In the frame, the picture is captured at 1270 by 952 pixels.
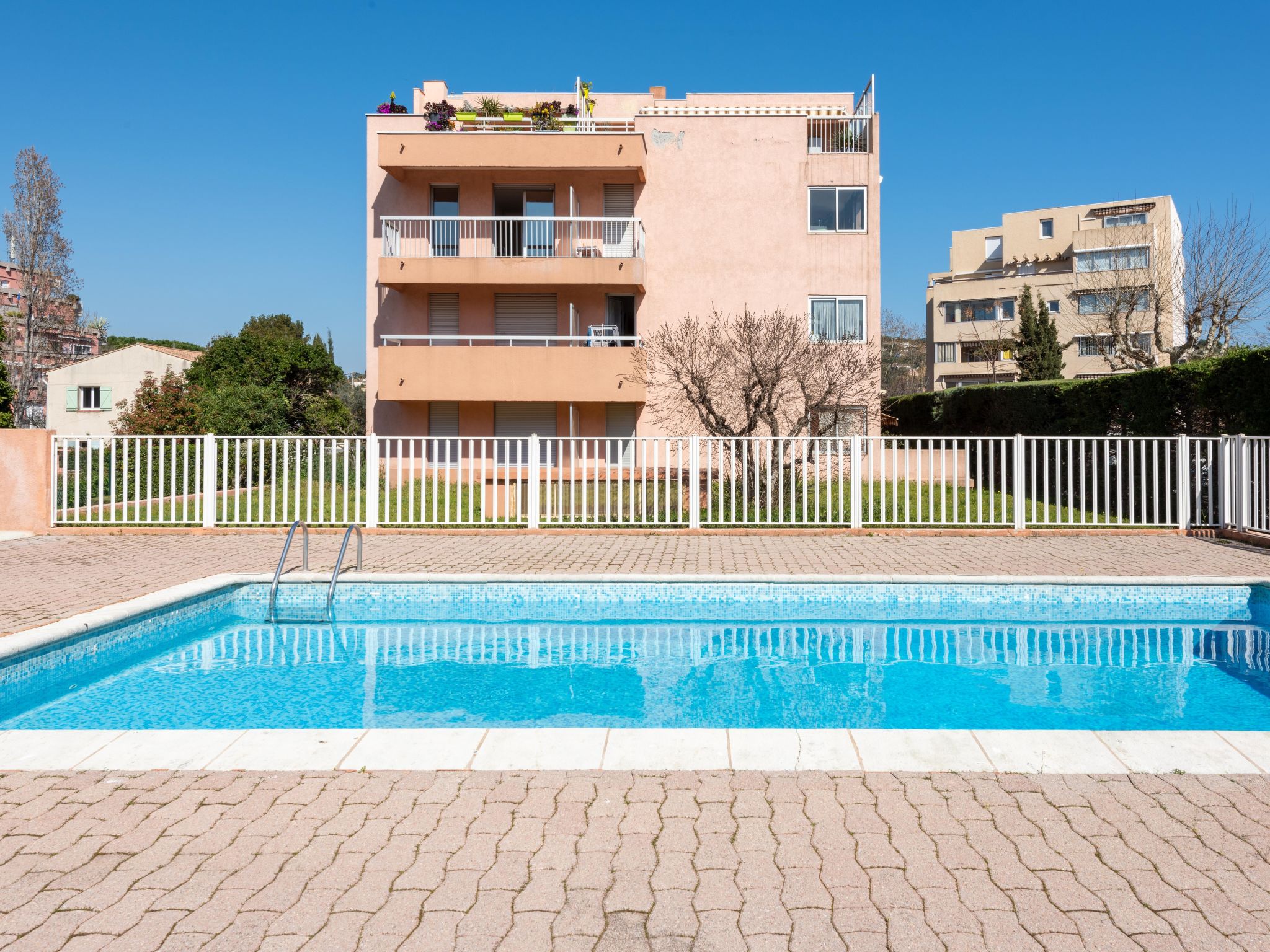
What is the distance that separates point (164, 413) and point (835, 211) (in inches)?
847

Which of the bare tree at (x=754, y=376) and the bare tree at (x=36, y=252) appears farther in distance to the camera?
the bare tree at (x=36, y=252)

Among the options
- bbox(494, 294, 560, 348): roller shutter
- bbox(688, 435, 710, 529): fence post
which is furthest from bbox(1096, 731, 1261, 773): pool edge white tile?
bbox(494, 294, 560, 348): roller shutter

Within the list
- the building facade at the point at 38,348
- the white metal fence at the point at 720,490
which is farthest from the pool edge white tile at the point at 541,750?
the building facade at the point at 38,348

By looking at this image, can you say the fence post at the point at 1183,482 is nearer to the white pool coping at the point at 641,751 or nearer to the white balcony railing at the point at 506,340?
the white pool coping at the point at 641,751

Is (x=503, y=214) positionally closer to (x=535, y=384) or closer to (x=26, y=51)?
(x=535, y=384)

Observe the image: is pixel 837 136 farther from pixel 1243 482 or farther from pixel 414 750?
pixel 414 750

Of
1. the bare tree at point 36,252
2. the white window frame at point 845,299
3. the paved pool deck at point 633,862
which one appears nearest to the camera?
the paved pool deck at point 633,862

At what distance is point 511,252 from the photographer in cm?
2397

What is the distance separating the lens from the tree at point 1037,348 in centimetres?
3975

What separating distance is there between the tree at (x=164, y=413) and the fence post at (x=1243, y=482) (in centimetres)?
2645

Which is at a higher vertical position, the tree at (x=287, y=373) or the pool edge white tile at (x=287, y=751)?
the tree at (x=287, y=373)

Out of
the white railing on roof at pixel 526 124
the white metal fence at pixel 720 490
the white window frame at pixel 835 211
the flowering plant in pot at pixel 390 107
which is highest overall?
the flowering plant in pot at pixel 390 107

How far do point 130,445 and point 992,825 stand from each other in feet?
91.3

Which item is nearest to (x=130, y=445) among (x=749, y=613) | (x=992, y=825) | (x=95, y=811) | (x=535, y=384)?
(x=535, y=384)
